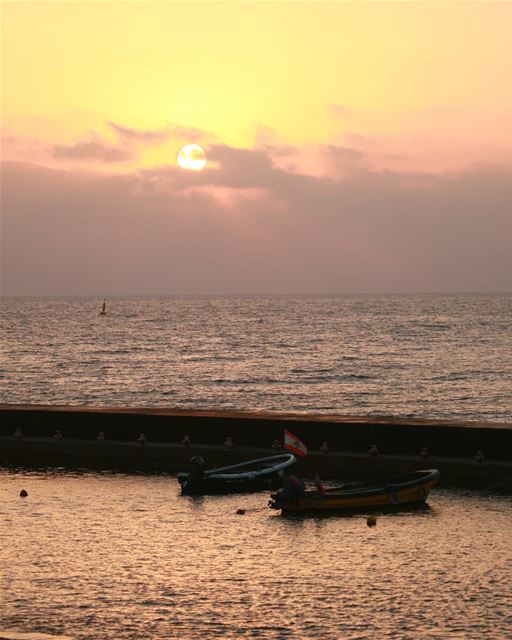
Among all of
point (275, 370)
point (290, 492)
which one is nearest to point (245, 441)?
point (290, 492)

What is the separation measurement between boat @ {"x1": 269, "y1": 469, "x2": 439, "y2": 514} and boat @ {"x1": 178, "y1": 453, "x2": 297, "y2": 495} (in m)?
2.11

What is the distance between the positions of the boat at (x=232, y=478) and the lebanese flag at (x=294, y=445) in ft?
1.66

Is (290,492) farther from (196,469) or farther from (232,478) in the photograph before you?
(196,469)

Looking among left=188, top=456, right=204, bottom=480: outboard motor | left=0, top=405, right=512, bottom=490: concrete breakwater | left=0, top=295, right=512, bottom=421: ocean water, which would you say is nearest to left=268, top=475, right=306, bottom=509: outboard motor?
left=188, top=456, right=204, bottom=480: outboard motor

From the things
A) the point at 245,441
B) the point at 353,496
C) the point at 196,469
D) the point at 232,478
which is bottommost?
the point at 353,496

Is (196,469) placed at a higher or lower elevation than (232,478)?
higher

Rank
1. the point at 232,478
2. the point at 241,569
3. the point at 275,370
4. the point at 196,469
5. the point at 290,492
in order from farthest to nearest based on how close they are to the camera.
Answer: the point at 275,370 < the point at 232,478 < the point at 196,469 < the point at 290,492 < the point at 241,569

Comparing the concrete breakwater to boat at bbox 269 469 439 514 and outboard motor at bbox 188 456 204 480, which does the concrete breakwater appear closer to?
boat at bbox 269 469 439 514

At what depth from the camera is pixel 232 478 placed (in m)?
28.9

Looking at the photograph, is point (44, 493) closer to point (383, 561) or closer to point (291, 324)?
point (383, 561)

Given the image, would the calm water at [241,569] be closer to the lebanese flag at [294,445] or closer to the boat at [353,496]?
the boat at [353,496]

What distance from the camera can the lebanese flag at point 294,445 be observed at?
95.4ft

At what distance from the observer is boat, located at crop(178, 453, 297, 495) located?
28500 millimetres

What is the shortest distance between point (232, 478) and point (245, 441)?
3519mm
